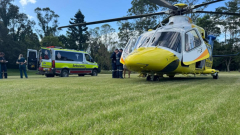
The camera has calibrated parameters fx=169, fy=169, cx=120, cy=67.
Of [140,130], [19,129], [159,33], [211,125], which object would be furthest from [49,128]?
[159,33]

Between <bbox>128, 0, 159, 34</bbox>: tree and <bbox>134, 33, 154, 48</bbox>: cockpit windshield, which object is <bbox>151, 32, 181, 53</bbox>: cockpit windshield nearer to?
<bbox>134, 33, 154, 48</bbox>: cockpit windshield

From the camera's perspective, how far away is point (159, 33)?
23.6 ft

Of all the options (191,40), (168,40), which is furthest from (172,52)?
(191,40)

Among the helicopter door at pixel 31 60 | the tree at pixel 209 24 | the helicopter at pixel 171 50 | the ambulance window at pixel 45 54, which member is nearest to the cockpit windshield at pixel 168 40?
the helicopter at pixel 171 50

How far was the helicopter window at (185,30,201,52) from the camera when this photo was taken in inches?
287

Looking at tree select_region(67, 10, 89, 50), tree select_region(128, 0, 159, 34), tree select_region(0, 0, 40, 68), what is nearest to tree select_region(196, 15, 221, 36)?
tree select_region(128, 0, 159, 34)

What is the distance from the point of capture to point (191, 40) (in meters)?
7.59

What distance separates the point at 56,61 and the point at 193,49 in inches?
410

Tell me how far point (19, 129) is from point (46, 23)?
5127 centimetres

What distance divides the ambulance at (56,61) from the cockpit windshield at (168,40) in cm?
936

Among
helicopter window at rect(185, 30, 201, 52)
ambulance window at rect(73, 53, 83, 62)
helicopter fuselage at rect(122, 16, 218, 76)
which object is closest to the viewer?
helicopter fuselage at rect(122, 16, 218, 76)

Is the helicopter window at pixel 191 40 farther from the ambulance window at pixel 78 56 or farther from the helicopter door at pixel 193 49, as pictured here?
the ambulance window at pixel 78 56

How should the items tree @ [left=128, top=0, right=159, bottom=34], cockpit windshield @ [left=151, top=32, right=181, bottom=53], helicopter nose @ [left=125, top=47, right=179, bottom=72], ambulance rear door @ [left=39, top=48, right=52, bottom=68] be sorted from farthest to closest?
tree @ [left=128, top=0, right=159, bottom=34], ambulance rear door @ [left=39, top=48, right=52, bottom=68], cockpit windshield @ [left=151, top=32, right=181, bottom=53], helicopter nose @ [left=125, top=47, right=179, bottom=72]

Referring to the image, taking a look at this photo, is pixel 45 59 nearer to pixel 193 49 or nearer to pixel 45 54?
pixel 45 54
